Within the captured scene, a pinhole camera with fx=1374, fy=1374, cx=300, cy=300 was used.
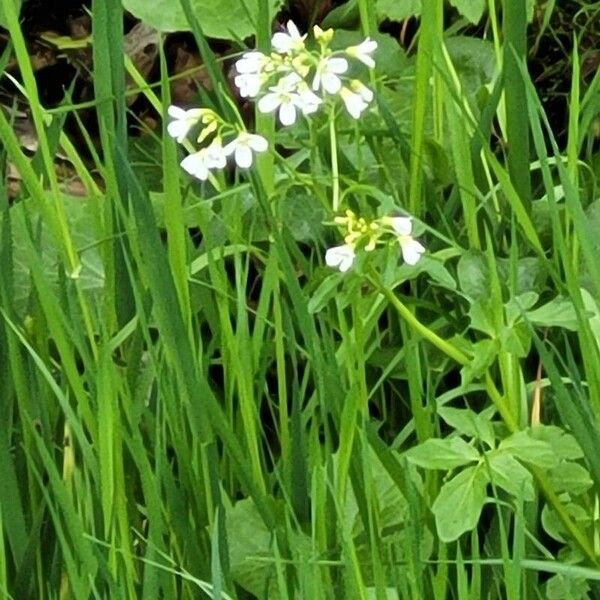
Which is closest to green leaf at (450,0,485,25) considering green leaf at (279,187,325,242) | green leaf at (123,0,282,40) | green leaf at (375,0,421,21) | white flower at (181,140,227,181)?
green leaf at (375,0,421,21)

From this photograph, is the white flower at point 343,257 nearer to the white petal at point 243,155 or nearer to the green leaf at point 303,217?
the white petal at point 243,155

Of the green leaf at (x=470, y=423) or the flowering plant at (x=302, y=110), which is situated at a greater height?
the flowering plant at (x=302, y=110)

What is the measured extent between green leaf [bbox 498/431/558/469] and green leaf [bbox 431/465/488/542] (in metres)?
0.03

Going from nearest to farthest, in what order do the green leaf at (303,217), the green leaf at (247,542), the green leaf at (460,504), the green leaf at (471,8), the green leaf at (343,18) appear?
the green leaf at (460,504), the green leaf at (247,542), the green leaf at (303,217), the green leaf at (471,8), the green leaf at (343,18)

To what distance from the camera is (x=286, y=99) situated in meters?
0.96

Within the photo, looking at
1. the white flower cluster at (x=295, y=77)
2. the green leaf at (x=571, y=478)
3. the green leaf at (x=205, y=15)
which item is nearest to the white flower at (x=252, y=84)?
the white flower cluster at (x=295, y=77)

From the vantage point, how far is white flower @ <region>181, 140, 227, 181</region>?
96 centimetres

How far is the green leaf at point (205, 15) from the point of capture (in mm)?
1433

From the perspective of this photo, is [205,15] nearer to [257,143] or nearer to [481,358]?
[257,143]

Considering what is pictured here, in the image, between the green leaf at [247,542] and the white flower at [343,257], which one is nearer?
the white flower at [343,257]

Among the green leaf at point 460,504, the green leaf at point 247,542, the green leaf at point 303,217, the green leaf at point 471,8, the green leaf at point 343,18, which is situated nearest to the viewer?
the green leaf at point 460,504

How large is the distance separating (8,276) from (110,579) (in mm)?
283

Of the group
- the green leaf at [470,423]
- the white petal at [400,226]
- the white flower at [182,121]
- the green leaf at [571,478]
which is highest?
the white flower at [182,121]

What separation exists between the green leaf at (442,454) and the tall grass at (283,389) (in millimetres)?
17
